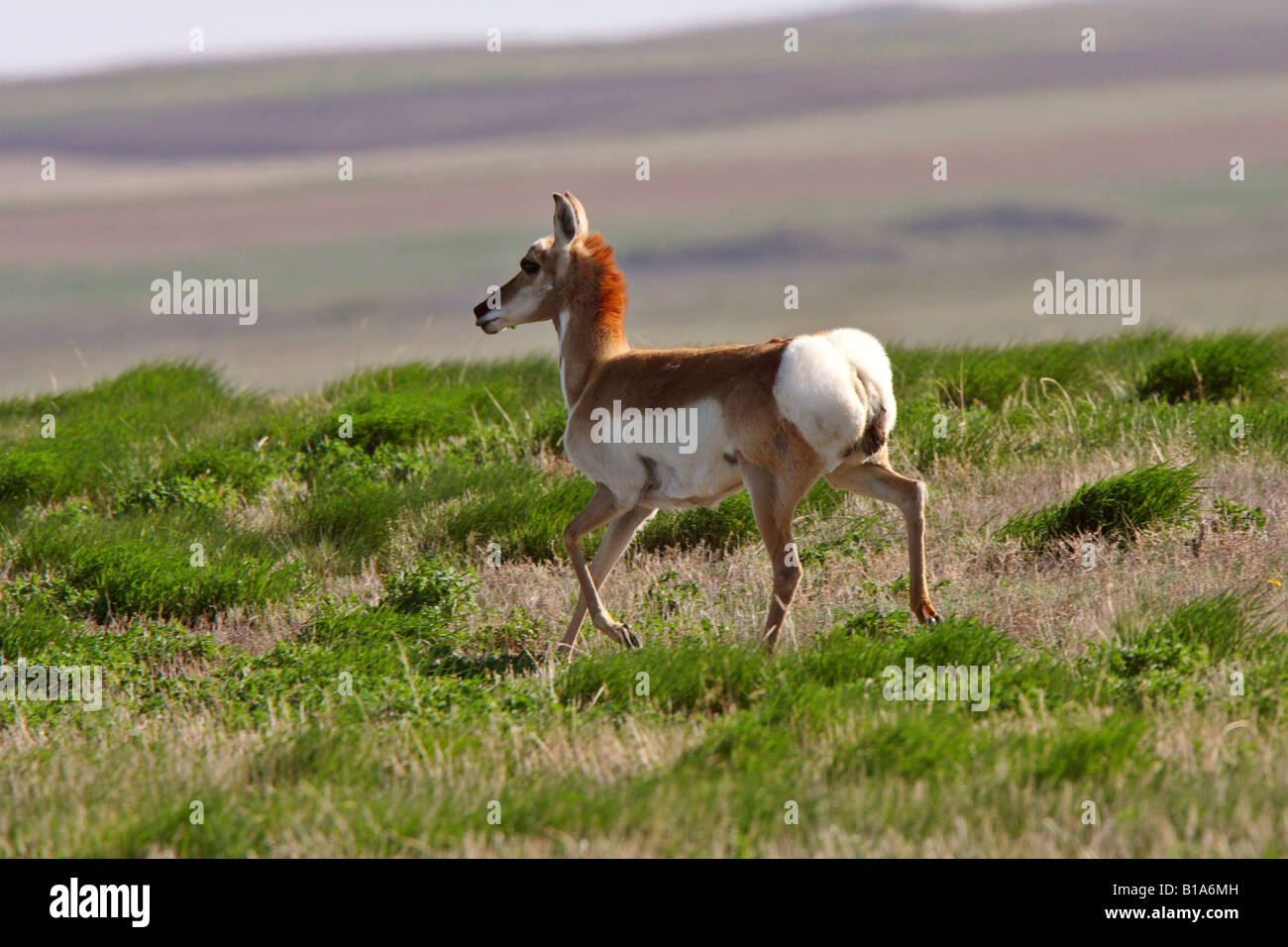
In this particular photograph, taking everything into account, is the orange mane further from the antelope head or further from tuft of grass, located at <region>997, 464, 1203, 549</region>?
tuft of grass, located at <region>997, 464, 1203, 549</region>

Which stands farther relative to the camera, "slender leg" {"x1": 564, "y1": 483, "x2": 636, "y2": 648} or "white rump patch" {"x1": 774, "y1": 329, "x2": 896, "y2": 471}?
"slender leg" {"x1": 564, "y1": 483, "x2": 636, "y2": 648}

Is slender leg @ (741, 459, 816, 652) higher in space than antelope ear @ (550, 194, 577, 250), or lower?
lower

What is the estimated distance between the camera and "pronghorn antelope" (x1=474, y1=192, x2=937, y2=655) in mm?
5992

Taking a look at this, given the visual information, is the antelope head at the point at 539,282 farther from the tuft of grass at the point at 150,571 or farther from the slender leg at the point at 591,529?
the tuft of grass at the point at 150,571

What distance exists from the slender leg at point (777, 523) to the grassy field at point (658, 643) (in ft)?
0.66

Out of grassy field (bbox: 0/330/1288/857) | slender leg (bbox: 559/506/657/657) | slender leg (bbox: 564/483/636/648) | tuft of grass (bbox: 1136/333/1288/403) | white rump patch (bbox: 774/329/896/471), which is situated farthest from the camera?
tuft of grass (bbox: 1136/333/1288/403)

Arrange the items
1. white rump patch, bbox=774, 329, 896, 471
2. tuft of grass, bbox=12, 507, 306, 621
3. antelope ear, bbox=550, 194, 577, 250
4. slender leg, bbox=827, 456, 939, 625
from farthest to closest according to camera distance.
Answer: tuft of grass, bbox=12, 507, 306, 621, antelope ear, bbox=550, 194, 577, 250, slender leg, bbox=827, 456, 939, 625, white rump patch, bbox=774, 329, 896, 471

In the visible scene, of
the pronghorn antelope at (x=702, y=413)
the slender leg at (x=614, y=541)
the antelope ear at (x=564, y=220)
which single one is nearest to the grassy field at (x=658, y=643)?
the slender leg at (x=614, y=541)

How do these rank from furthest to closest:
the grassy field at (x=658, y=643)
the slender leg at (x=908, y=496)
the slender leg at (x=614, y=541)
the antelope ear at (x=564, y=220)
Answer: the antelope ear at (x=564, y=220)
the slender leg at (x=614, y=541)
the slender leg at (x=908, y=496)
the grassy field at (x=658, y=643)

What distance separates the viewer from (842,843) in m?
4.10

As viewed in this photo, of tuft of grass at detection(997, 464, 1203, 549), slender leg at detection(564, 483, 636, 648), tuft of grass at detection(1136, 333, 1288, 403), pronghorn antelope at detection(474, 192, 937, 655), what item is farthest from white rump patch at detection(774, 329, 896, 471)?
tuft of grass at detection(1136, 333, 1288, 403)

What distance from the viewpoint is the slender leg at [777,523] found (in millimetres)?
6074

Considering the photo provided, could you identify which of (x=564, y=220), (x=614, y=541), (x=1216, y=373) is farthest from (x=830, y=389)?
(x=1216, y=373)

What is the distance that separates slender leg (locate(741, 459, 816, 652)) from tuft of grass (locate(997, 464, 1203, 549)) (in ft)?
7.00
